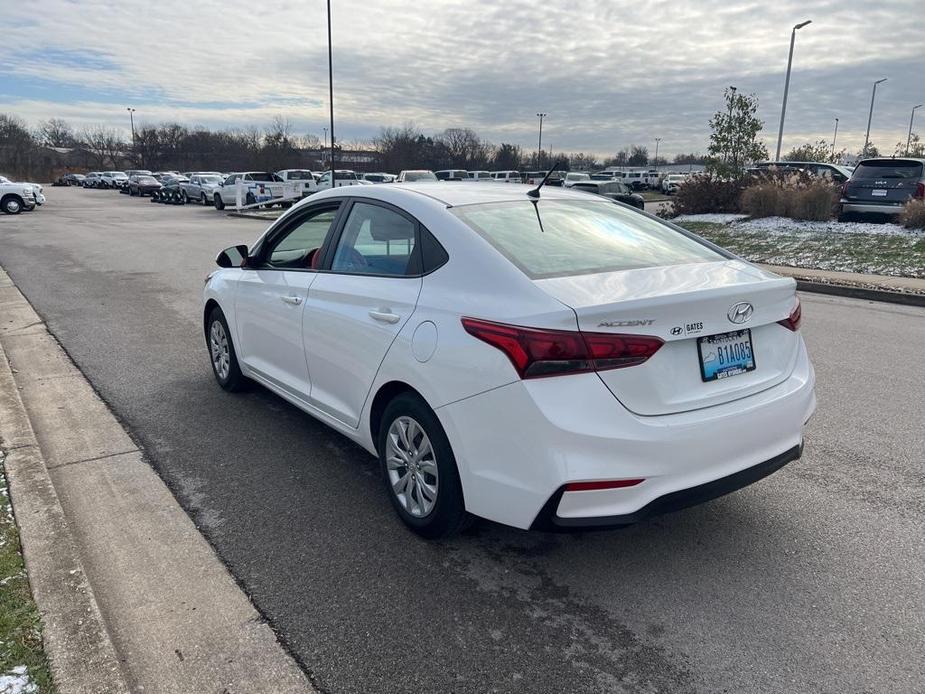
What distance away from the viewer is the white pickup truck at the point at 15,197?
1155 inches

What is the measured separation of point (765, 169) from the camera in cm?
2084

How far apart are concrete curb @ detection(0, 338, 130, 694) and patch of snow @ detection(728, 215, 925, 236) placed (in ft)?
51.4

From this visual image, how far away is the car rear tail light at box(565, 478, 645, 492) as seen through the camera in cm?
272

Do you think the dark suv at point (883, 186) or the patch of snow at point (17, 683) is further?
the dark suv at point (883, 186)

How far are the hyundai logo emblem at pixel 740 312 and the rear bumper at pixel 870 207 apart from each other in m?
15.6

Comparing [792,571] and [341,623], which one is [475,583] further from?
[792,571]

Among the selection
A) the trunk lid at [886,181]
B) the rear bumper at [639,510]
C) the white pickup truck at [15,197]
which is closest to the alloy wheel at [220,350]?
the rear bumper at [639,510]

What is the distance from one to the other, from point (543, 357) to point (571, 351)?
0.11 metres

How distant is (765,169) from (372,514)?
20403 mm

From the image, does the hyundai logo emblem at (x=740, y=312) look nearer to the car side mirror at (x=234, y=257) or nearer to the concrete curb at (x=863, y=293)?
the car side mirror at (x=234, y=257)

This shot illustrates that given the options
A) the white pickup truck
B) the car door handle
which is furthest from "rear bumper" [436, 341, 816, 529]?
the white pickup truck

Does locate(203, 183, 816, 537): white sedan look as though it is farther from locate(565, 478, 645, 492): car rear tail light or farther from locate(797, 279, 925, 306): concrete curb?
locate(797, 279, 925, 306): concrete curb

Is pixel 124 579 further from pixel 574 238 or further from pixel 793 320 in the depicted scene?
pixel 793 320

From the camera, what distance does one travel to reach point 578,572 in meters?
3.21
